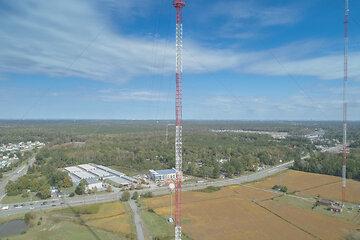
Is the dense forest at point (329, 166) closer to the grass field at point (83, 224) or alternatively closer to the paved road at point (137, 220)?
the paved road at point (137, 220)

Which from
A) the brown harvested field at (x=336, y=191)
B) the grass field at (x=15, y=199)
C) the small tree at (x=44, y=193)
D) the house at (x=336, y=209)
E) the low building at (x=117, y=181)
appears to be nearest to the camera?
the house at (x=336, y=209)

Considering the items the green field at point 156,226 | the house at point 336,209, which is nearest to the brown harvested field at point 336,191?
the house at point 336,209

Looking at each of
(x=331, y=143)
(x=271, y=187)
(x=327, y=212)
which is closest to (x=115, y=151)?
(x=271, y=187)

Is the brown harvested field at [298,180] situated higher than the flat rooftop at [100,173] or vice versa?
the brown harvested field at [298,180]

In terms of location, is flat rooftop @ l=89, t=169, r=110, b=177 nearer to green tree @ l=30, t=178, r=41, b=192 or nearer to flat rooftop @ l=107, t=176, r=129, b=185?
flat rooftop @ l=107, t=176, r=129, b=185

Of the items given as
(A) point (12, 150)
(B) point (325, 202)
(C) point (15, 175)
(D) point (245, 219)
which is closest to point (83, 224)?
(D) point (245, 219)

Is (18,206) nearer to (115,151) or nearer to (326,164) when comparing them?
(115,151)
